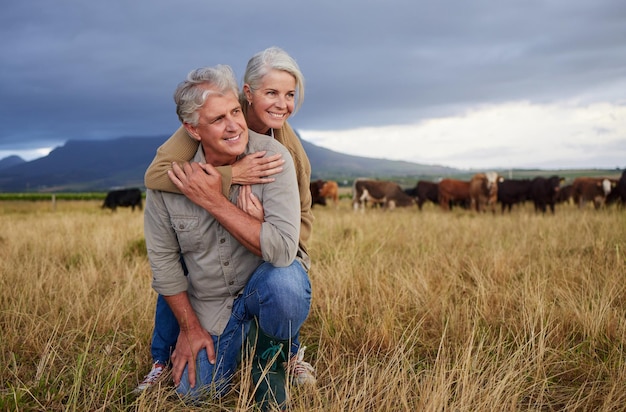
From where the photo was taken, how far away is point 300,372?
2.83m

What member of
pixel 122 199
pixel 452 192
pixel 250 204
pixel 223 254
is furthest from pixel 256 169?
pixel 122 199

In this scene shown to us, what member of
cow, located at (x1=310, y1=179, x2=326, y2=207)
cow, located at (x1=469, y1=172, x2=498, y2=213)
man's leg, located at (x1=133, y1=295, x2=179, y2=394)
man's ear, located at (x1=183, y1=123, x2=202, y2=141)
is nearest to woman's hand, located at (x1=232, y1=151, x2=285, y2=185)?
man's ear, located at (x1=183, y1=123, x2=202, y2=141)

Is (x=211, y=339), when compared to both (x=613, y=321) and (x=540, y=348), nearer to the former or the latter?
(x=540, y=348)

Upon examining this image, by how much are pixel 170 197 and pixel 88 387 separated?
1023mm

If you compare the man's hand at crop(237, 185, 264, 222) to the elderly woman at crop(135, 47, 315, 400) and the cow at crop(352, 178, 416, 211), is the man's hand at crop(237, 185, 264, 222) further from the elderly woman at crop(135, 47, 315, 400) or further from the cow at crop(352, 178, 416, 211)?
the cow at crop(352, 178, 416, 211)

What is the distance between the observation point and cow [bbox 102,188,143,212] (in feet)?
91.4

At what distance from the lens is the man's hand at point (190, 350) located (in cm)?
275

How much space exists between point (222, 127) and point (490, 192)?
18.2 metres

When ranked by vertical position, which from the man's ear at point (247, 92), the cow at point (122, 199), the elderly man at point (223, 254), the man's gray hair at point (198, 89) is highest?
the man's ear at point (247, 92)

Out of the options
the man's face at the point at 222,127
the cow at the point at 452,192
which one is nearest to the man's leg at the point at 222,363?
the man's face at the point at 222,127

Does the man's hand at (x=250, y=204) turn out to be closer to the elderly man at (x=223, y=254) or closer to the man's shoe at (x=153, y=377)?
the elderly man at (x=223, y=254)

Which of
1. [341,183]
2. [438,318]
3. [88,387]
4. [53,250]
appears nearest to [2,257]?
[53,250]

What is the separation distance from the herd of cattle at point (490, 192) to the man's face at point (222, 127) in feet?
54.4

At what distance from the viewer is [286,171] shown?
8.76ft
